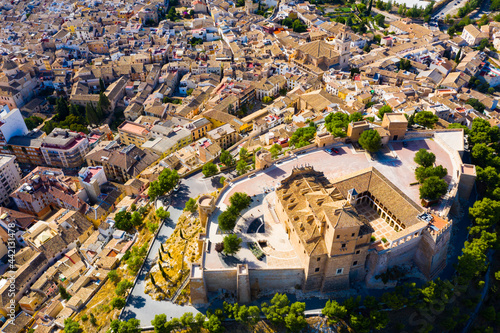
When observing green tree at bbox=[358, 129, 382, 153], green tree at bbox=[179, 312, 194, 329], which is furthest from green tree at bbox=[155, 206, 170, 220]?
green tree at bbox=[358, 129, 382, 153]

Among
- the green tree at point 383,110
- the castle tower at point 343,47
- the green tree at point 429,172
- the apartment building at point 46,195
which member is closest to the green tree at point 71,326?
the apartment building at point 46,195

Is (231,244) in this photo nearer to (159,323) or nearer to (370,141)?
(159,323)

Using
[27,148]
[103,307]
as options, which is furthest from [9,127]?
[103,307]

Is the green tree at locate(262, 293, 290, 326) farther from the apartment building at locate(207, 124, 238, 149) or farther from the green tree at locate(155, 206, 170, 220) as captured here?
the apartment building at locate(207, 124, 238, 149)

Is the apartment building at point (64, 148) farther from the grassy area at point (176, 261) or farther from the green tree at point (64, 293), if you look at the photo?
the grassy area at point (176, 261)

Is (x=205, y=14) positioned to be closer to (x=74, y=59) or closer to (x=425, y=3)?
(x=74, y=59)

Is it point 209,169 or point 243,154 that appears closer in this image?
→ point 209,169

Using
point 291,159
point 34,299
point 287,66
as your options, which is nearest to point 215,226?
point 291,159
